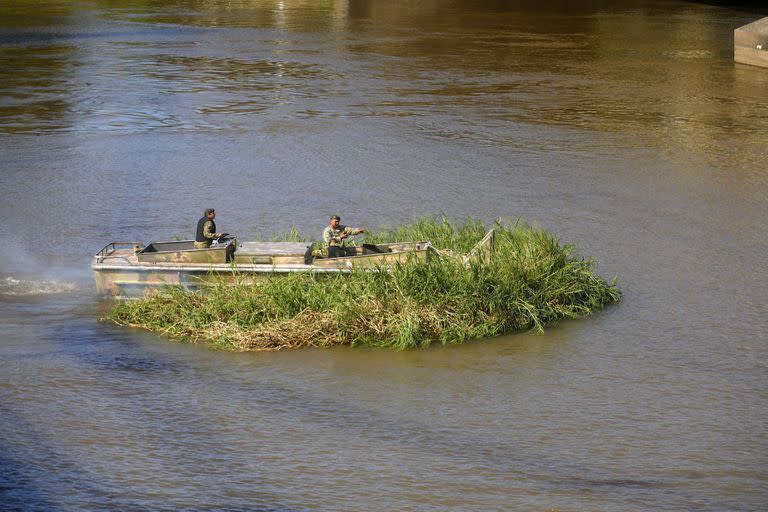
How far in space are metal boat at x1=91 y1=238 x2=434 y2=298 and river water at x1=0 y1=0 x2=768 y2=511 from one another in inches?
28.8

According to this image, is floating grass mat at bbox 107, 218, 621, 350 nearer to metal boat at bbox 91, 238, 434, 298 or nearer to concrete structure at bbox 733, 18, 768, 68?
metal boat at bbox 91, 238, 434, 298

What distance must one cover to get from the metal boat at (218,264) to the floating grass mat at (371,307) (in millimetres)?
180

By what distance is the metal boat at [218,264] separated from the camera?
17.7 metres

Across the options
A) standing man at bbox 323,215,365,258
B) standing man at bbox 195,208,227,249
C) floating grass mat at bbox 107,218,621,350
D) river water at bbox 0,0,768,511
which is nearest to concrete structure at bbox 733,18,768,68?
river water at bbox 0,0,768,511

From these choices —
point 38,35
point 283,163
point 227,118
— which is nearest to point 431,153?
point 283,163

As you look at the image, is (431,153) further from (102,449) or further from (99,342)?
(102,449)

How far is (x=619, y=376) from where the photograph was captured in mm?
16328

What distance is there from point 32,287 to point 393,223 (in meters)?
7.51

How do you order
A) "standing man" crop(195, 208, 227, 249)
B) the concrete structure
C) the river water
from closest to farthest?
the river water < "standing man" crop(195, 208, 227, 249) < the concrete structure

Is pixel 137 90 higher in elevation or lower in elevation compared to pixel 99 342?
higher

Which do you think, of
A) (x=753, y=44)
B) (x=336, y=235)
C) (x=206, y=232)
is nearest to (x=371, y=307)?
(x=336, y=235)

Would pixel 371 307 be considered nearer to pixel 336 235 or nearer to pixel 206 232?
pixel 336 235

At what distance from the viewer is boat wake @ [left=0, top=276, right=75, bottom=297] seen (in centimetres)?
1952

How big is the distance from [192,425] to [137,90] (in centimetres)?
2986
